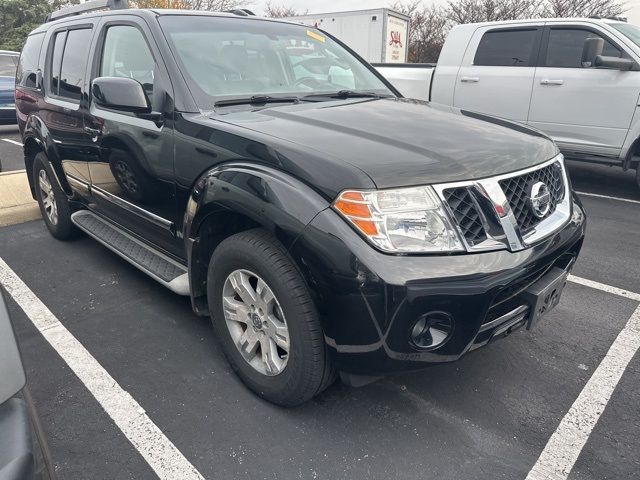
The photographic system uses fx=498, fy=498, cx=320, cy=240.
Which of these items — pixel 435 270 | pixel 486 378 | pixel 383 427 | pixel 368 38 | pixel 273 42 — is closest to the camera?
pixel 435 270

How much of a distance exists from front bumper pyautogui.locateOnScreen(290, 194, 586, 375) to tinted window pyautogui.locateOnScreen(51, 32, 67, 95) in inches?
125

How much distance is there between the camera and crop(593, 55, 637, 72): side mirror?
222 inches

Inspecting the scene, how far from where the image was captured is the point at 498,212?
2010mm

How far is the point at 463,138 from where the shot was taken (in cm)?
230

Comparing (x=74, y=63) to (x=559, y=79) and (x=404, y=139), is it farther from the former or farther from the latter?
(x=559, y=79)

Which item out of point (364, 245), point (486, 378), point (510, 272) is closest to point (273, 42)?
point (364, 245)

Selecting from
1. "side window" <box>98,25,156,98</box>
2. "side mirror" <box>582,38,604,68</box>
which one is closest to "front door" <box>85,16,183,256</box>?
"side window" <box>98,25,156,98</box>

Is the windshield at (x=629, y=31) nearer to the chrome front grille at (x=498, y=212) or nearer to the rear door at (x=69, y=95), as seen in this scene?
the chrome front grille at (x=498, y=212)

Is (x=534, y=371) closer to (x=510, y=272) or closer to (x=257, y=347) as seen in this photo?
(x=510, y=272)

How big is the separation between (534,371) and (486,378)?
0.94 feet

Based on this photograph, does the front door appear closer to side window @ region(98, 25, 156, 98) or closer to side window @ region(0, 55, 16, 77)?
side window @ region(98, 25, 156, 98)

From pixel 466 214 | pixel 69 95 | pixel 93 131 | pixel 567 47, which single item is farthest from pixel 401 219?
pixel 567 47

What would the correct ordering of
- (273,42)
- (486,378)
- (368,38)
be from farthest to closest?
1. (368,38)
2. (273,42)
3. (486,378)

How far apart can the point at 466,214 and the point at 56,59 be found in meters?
3.71
